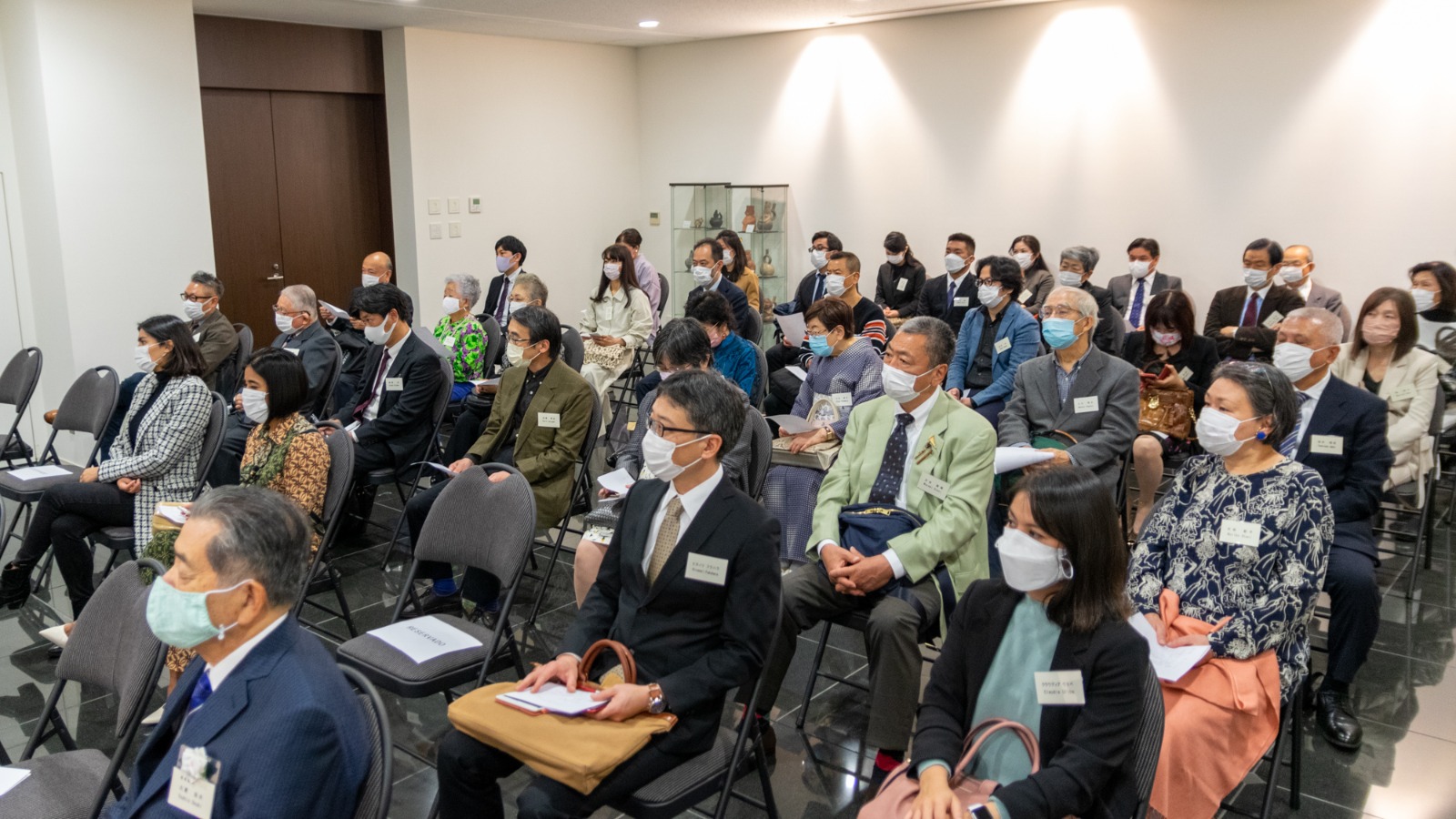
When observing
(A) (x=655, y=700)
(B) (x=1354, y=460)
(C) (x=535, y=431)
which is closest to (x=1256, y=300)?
(B) (x=1354, y=460)

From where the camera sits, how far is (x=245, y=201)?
9305 mm

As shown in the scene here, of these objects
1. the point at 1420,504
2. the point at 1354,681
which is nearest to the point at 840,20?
the point at 1420,504

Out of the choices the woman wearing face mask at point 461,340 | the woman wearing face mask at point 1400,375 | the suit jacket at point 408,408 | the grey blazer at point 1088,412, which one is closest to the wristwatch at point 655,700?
the grey blazer at point 1088,412

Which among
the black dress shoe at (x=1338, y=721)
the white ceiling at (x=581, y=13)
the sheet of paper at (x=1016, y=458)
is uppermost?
the white ceiling at (x=581, y=13)

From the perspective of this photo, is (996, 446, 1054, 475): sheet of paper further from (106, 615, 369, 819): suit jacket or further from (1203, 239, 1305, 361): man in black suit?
(1203, 239, 1305, 361): man in black suit

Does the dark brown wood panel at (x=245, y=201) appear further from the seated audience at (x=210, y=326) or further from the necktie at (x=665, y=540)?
the necktie at (x=665, y=540)

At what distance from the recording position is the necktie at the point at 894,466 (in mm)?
3637

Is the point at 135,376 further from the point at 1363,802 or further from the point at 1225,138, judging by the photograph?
the point at 1225,138

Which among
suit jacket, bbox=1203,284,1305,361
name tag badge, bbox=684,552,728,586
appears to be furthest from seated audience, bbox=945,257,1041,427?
name tag badge, bbox=684,552,728,586

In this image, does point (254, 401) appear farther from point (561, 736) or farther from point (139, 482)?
point (561, 736)

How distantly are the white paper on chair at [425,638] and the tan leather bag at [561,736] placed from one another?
0.54 m

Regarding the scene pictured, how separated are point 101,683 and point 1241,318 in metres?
6.94

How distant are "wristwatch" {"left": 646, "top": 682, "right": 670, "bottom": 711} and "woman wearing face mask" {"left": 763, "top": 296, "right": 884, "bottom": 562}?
1.93 meters

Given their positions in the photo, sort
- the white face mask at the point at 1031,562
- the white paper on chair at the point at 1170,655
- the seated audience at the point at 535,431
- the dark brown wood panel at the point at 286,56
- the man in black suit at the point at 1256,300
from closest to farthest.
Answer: the white face mask at the point at 1031,562
the white paper on chair at the point at 1170,655
the seated audience at the point at 535,431
the man in black suit at the point at 1256,300
the dark brown wood panel at the point at 286,56
